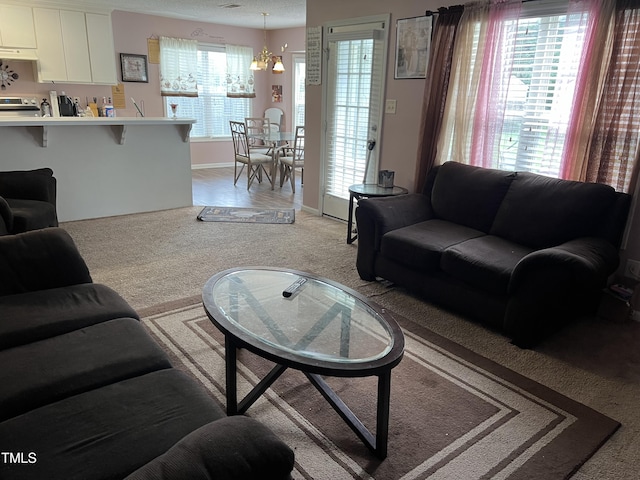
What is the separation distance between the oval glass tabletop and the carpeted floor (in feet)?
2.90

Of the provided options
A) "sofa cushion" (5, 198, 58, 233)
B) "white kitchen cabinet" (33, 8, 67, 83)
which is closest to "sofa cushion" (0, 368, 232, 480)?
"sofa cushion" (5, 198, 58, 233)

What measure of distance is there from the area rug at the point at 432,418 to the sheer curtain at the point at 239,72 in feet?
22.3

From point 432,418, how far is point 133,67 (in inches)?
283

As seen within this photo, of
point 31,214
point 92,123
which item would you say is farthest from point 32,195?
point 92,123

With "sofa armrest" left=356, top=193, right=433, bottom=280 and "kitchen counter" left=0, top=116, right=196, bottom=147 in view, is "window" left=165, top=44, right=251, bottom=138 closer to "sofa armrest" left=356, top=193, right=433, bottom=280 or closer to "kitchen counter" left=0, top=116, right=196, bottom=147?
"kitchen counter" left=0, top=116, right=196, bottom=147

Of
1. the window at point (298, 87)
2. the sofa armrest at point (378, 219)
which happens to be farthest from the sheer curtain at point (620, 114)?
the window at point (298, 87)

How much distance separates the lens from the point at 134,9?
22.5 feet

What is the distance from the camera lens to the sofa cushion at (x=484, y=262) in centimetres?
265

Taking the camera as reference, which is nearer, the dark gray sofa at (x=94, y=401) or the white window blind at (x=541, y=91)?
the dark gray sofa at (x=94, y=401)

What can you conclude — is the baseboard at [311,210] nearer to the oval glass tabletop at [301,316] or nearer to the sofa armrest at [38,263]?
the oval glass tabletop at [301,316]

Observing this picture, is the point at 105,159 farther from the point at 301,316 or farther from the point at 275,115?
the point at 275,115

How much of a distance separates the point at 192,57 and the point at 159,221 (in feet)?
13.7

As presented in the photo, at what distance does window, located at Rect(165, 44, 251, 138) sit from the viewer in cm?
809

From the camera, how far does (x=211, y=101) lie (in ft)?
27.5
